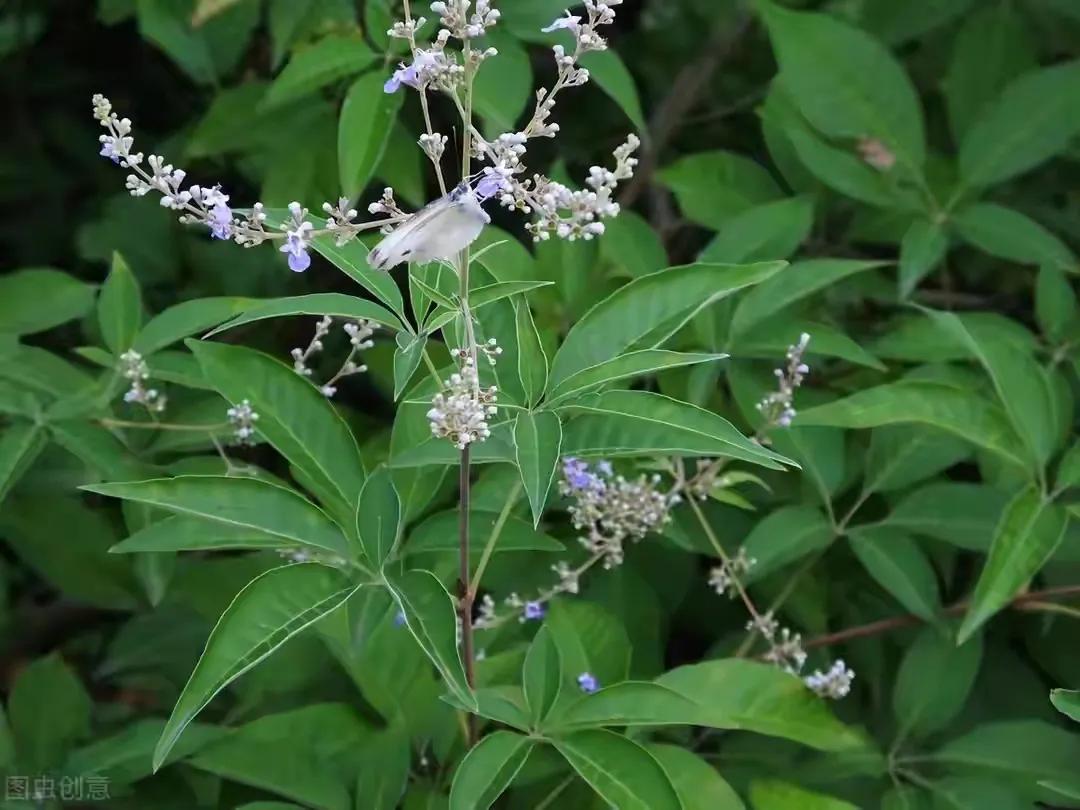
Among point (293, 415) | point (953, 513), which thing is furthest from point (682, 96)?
point (293, 415)

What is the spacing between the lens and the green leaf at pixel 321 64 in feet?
5.69

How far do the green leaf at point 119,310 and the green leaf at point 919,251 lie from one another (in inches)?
47.4

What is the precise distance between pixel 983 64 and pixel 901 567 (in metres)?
1.07

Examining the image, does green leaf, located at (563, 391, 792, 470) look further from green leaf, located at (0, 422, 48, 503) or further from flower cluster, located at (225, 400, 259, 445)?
green leaf, located at (0, 422, 48, 503)

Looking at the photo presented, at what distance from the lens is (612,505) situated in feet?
4.82

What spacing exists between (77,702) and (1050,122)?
1.84 metres

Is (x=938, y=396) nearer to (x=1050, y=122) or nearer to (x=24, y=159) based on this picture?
(x=1050, y=122)

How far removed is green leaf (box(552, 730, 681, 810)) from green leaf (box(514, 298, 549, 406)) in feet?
1.31

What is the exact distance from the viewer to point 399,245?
3.09 feet

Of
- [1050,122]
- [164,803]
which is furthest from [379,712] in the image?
[1050,122]

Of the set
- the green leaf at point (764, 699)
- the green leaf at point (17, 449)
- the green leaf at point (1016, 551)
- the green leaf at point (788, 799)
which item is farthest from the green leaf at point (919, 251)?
the green leaf at point (17, 449)

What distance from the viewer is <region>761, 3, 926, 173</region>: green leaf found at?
1.96 m

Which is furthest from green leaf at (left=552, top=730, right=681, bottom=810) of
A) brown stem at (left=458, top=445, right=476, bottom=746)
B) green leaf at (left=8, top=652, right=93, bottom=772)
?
green leaf at (left=8, top=652, right=93, bottom=772)

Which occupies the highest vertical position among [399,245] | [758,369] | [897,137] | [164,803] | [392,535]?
[399,245]
